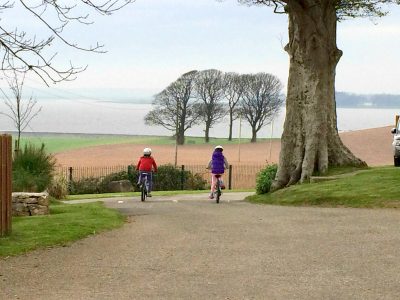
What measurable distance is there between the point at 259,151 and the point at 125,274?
7783 centimetres

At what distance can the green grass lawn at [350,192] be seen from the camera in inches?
660

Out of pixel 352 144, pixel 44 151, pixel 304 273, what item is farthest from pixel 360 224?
pixel 352 144

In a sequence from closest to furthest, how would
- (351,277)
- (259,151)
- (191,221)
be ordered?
(351,277)
(191,221)
(259,151)

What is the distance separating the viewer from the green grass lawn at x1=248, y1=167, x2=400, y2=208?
660 inches

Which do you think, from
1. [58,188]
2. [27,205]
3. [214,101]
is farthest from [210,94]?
[27,205]

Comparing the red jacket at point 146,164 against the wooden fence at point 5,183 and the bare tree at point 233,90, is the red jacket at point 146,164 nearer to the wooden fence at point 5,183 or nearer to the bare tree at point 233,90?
the wooden fence at point 5,183

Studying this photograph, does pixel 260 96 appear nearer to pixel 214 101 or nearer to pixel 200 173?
pixel 214 101

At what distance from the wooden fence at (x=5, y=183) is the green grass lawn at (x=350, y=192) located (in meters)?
8.59

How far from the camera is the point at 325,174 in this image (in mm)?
22125

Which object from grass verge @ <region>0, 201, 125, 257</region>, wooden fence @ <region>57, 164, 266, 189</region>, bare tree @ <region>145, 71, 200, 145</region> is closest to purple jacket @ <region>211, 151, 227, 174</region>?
grass verge @ <region>0, 201, 125, 257</region>

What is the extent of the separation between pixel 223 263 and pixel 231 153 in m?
75.4

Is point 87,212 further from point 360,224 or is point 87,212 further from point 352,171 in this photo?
point 352,171

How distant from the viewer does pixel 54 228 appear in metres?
12.3

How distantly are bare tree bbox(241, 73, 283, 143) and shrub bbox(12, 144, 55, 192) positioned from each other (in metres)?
71.7
